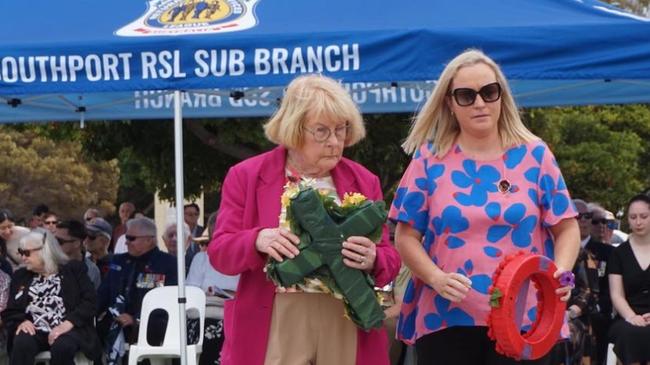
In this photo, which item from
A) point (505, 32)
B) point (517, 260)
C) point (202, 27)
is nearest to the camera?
point (517, 260)

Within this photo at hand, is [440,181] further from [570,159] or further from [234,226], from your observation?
[570,159]

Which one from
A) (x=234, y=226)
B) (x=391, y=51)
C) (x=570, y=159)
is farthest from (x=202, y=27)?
(x=570, y=159)

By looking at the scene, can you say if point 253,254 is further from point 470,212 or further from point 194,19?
point 194,19

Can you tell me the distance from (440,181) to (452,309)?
43 cm

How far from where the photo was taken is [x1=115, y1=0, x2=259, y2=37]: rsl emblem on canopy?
6.27 metres

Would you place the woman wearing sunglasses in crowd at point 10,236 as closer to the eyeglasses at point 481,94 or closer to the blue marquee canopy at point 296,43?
the blue marquee canopy at point 296,43

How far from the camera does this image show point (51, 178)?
140 feet

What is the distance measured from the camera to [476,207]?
11.7 ft

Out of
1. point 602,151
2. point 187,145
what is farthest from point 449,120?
point 602,151

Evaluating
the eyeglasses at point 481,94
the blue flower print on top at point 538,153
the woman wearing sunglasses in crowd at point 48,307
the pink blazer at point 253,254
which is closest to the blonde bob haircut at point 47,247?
the woman wearing sunglasses in crowd at point 48,307

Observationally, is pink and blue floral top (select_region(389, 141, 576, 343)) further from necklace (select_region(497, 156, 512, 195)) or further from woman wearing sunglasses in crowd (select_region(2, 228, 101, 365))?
woman wearing sunglasses in crowd (select_region(2, 228, 101, 365))

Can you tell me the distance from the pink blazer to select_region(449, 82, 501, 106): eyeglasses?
1.49 feet

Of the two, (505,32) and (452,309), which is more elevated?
(505,32)

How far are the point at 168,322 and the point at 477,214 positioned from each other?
209 inches
